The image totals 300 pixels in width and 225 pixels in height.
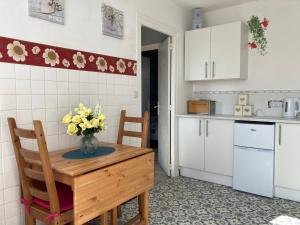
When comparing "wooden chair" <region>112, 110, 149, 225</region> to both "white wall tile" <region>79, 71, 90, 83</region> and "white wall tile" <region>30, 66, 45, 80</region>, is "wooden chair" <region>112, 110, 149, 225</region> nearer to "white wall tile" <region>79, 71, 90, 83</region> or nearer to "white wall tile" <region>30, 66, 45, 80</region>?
"white wall tile" <region>79, 71, 90, 83</region>

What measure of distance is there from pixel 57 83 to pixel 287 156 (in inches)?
102

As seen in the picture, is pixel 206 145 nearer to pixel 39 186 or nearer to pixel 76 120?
→ pixel 76 120

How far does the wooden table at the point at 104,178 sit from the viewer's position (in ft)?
4.70

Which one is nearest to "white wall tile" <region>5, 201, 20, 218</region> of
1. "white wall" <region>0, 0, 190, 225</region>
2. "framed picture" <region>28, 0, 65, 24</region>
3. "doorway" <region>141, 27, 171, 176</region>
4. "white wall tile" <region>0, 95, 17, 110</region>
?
"white wall" <region>0, 0, 190, 225</region>

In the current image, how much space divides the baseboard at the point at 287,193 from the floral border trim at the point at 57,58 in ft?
7.41

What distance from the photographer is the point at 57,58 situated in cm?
202

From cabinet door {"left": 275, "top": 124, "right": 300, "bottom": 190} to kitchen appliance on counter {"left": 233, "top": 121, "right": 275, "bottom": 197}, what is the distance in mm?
63

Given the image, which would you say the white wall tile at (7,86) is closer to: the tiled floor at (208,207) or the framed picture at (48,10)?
the framed picture at (48,10)

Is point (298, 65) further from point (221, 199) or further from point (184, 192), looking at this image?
point (184, 192)

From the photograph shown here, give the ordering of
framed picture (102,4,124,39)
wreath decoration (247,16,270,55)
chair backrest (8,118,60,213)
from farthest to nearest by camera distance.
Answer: wreath decoration (247,16,270,55), framed picture (102,4,124,39), chair backrest (8,118,60,213)

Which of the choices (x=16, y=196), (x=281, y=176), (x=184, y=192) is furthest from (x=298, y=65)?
(x=16, y=196)

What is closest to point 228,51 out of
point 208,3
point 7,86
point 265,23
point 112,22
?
point 265,23

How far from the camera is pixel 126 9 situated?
8.79 ft

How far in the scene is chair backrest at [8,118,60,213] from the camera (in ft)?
4.47
